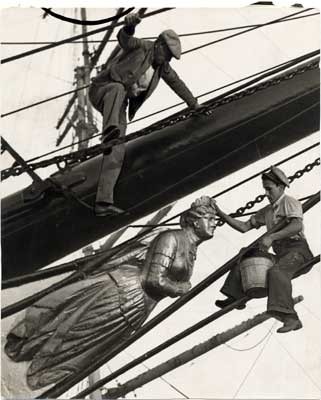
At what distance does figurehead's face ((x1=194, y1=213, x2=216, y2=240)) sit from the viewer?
3418 millimetres

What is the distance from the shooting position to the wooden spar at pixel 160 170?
3283mm

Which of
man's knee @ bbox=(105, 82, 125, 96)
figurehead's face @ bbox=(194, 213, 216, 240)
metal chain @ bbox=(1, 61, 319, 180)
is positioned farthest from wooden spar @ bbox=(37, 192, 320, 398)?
man's knee @ bbox=(105, 82, 125, 96)

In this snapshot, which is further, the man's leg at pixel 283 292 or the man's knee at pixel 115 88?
the man's knee at pixel 115 88

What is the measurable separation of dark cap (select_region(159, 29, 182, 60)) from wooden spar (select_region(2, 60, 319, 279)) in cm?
21

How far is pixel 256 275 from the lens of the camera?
3.34 m

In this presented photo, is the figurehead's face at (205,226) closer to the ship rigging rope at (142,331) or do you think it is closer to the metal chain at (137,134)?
the ship rigging rope at (142,331)

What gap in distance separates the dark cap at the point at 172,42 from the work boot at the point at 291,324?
32.3 inches

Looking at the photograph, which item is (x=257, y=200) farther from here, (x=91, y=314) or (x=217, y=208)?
(x=91, y=314)

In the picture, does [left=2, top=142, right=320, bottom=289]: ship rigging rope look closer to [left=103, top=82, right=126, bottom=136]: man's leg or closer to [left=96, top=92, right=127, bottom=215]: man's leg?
[left=96, top=92, right=127, bottom=215]: man's leg

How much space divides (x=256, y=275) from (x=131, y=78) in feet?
2.19

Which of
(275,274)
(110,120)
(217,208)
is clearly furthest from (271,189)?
(110,120)

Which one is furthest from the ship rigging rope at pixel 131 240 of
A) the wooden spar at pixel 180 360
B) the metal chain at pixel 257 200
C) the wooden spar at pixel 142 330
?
the wooden spar at pixel 180 360

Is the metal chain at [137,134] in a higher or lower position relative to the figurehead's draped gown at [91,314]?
higher

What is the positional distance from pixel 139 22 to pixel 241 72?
0.44 meters
